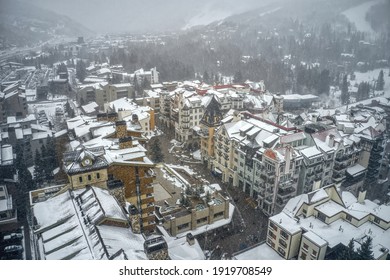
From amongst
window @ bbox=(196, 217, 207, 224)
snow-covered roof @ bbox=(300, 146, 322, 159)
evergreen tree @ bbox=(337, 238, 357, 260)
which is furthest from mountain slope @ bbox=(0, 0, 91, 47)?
evergreen tree @ bbox=(337, 238, 357, 260)

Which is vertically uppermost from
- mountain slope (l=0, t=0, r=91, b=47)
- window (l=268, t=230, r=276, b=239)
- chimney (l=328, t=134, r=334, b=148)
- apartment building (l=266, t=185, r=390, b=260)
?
mountain slope (l=0, t=0, r=91, b=47)

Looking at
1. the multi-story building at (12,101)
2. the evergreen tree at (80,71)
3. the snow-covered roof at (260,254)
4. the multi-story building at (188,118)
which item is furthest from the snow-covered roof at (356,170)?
the evergreen tree at (80,71)

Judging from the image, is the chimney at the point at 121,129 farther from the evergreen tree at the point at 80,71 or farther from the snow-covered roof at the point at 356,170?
the evergreen tree at the point at 80,71

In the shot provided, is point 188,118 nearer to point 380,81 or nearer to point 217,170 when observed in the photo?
point 217,170

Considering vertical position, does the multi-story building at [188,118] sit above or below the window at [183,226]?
above

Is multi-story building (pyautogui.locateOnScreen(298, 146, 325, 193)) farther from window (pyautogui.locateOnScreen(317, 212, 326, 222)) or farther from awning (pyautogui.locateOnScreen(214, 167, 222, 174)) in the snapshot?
awning (pyautogui.locateOnScreen(214, 167, 222, 174))

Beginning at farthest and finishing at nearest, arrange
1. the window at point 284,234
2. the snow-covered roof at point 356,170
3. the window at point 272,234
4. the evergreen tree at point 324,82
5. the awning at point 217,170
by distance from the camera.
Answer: the evergreen tree at point 324,82, the awning at point 217,170, the snow-covered roof at point 356,170, the window at point 272,234, the window at point 284,234

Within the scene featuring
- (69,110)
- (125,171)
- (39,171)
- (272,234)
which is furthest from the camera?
(69,110)

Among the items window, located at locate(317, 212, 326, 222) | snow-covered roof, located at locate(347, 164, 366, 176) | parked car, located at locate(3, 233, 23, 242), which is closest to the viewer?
window, located at locate(317, 212, 326, 222)

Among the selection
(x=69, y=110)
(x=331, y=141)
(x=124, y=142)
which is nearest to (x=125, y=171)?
(x=124, y=142)

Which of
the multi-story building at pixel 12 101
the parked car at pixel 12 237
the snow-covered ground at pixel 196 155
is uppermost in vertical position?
the multi-story building at pixel 12 101
